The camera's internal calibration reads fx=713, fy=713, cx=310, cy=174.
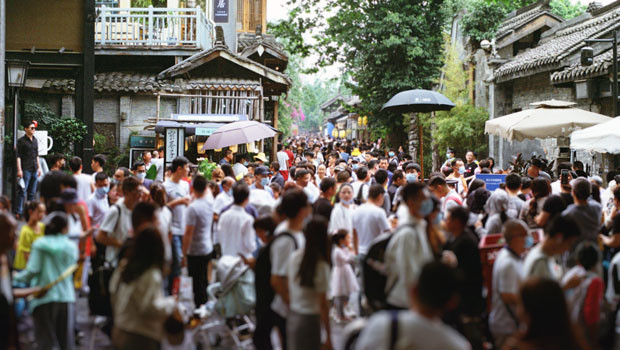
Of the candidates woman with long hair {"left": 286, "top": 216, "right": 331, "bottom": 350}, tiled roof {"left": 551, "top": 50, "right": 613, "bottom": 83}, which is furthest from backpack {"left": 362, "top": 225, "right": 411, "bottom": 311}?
tiled roof {"left": 551, "top": 50, "right": 613, "bottom": 83}

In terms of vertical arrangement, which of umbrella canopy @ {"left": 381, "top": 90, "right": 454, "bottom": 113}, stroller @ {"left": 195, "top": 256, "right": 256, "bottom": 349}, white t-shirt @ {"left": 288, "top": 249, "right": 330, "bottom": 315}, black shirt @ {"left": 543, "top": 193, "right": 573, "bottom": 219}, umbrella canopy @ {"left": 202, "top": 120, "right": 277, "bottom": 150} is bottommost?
stroller @ {"left": 195, "top": 256, "right": 256, "bottom": 349}

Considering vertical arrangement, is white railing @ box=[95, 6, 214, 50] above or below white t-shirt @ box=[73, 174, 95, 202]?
above

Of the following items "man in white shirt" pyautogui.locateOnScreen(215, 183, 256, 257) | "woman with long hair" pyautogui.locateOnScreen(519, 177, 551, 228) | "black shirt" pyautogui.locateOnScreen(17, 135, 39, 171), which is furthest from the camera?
"black shirt" pyautogui.locateOnScreen(17, 135, 39, 171)

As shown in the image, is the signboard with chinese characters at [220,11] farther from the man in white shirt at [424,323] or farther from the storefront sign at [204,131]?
the man in white shirt at [424,323]

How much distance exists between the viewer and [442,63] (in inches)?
1095

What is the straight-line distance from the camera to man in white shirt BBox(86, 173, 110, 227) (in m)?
8.91

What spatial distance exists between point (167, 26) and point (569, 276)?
1889cm

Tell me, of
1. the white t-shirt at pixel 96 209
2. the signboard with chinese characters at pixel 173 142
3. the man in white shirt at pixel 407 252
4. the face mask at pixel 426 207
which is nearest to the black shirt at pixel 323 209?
the face mask at pixel 426 207

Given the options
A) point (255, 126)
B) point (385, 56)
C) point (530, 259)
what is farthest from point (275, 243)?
point (385, 56)

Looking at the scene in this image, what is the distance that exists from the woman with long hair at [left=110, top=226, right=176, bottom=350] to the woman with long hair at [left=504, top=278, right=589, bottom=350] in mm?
2447

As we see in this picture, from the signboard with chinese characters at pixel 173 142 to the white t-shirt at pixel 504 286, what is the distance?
1214 cm

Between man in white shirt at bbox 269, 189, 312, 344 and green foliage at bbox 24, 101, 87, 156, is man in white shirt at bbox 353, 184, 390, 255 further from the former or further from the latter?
green foliage at bbox 24, 101, 87, 156

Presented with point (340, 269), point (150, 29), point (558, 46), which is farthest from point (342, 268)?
point (150, 29)

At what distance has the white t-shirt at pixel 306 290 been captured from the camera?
535 cm
